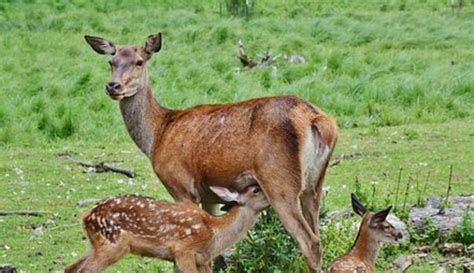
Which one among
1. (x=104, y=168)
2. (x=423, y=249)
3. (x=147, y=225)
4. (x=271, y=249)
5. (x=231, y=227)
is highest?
(x=147, y=225)

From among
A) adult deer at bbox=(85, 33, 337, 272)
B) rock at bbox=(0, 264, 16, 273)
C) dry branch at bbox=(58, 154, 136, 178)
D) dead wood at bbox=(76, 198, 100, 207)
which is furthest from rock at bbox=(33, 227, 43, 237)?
adult deer at bbox=(85, 33, 337, 272)

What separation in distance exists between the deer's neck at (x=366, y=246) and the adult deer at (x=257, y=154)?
37 centimetres

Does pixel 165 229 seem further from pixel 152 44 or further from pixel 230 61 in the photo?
pixel 230 61

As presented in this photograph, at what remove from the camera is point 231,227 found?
7.48 meters

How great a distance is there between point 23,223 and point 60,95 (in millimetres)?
5612

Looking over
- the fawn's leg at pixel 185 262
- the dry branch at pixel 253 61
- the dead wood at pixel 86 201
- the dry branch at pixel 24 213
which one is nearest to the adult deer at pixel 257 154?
the fawn's leg at pixel 185 262

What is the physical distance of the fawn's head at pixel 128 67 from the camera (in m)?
8.33

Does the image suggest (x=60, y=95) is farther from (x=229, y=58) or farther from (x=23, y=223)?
(x=23, y=223)

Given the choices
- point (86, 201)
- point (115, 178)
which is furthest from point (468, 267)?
point (115, 178)

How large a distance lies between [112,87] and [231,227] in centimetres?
147

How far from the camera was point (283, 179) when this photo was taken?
7.27 meters

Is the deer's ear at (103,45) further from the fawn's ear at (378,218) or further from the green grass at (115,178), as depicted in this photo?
the fawn's ear at (378,218)

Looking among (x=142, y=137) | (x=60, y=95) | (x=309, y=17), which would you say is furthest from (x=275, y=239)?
(x=309, y=17)

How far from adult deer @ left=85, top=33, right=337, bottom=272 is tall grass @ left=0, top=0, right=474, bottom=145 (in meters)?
6.31
